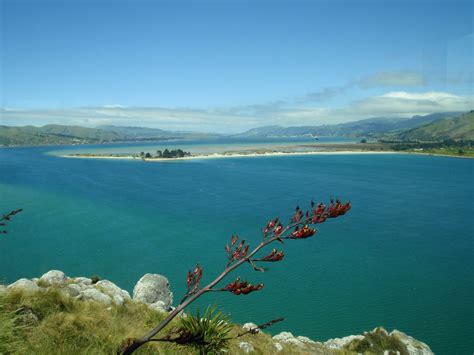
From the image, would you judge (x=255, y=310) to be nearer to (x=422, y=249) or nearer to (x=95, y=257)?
(x=95, y=257)

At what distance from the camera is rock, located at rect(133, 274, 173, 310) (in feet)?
62.3

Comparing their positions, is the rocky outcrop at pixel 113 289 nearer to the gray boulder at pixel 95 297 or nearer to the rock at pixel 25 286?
the gray boulder at pixel 95 297

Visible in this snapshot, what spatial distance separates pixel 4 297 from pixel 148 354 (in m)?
5.11

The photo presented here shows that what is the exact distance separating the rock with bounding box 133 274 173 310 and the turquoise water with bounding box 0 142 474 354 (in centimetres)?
395

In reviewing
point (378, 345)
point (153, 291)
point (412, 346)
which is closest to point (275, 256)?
point (378, 345)

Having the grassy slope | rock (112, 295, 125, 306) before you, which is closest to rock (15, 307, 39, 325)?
the grassy slope

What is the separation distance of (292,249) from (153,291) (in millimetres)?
18884

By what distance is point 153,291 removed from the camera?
1927cm

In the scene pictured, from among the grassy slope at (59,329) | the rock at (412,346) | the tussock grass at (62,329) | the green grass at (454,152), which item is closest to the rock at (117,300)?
the tussock grass at (62,329)

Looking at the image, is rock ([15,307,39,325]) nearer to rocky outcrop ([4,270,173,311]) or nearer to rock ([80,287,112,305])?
rock ([80,287,112,305])

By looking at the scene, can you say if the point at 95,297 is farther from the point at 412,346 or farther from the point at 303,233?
the point at 412,346

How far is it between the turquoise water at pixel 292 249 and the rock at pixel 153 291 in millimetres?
3948

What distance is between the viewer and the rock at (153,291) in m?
19.0

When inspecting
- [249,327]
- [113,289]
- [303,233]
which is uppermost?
[303,233]
